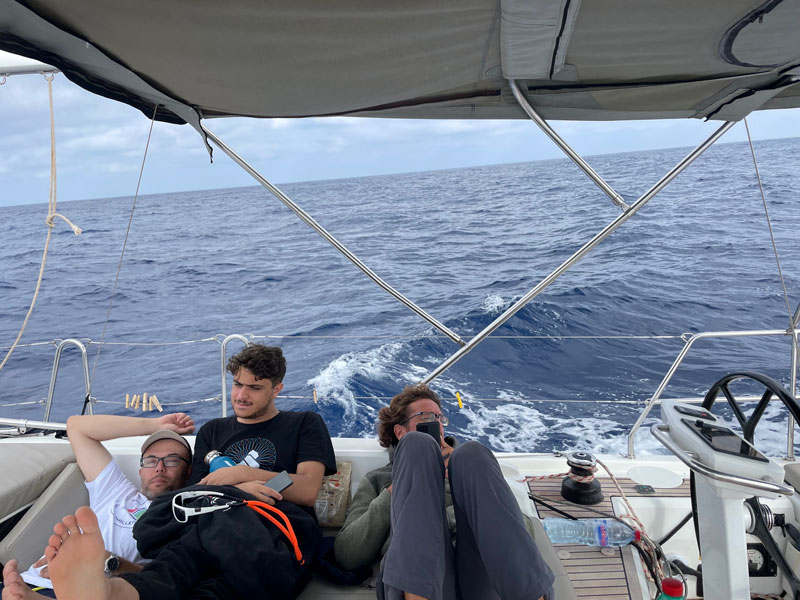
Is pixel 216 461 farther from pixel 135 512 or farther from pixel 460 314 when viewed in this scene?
pixel 460 314

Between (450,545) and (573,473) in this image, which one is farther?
(573,473)

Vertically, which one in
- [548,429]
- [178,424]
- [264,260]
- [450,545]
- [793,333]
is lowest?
[548,429]

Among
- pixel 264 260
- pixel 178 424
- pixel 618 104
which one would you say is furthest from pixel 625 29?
pixel 264 260

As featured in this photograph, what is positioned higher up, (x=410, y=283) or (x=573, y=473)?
(x=410, y=283)

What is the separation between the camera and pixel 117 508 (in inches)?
71.3

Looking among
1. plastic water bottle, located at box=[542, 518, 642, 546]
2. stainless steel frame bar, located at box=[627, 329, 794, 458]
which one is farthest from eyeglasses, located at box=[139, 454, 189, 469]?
stainless steel frame bar, located at box=[627, 329, 794, 458]

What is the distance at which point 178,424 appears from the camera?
1939 millimetres

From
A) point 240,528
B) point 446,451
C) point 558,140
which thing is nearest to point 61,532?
point 240,528

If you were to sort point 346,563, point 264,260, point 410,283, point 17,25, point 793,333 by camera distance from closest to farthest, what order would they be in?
1. point 17,25
2. point 346,563
3. point 793,333
4. point 410,283
5. point 264,260

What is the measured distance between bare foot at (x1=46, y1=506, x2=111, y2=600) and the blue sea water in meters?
1.02

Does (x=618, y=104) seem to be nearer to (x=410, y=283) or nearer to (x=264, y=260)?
(x=410, y=283)

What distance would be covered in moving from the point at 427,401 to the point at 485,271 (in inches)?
228

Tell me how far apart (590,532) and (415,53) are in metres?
1.58

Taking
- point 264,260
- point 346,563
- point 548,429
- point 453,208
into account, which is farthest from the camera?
point 453,208
